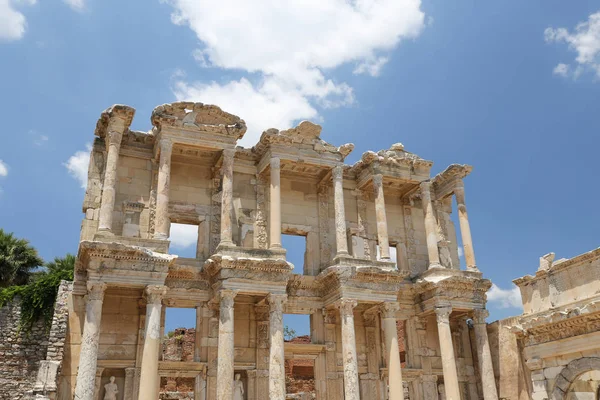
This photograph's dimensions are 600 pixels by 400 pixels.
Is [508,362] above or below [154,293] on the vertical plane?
below

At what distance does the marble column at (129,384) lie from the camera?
1465cm

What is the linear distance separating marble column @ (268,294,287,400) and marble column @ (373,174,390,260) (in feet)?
12.4

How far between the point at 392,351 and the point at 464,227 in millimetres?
5362

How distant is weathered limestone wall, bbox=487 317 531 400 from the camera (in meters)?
16.0

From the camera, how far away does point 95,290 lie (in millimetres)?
13781

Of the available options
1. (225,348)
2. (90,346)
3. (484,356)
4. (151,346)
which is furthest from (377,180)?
(90,346)

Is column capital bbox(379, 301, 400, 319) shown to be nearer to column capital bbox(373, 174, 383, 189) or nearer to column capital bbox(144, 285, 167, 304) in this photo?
column capital bbox(373, 174, 383, 189)

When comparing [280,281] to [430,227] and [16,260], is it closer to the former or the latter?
[430,227]

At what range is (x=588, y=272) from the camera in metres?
13.7

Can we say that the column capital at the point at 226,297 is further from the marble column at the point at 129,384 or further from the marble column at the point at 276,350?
the marble column at the point at 129,384

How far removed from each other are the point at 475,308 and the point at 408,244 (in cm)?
316

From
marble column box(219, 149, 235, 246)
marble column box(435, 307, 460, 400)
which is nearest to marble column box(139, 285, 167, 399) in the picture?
marble column box(219, 149, 235, 246)

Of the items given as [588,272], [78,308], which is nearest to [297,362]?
[78,308]

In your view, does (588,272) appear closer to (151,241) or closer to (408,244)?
(408,244)
